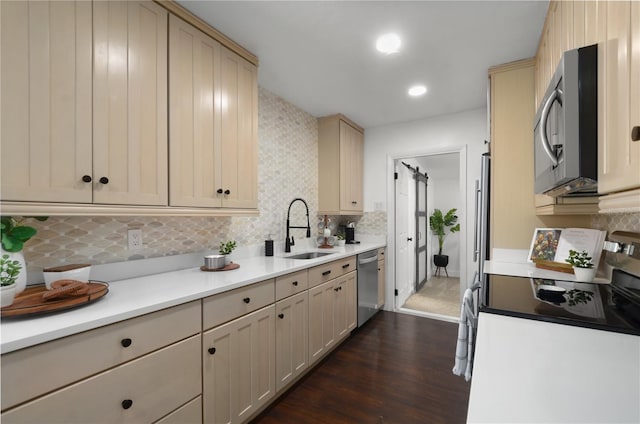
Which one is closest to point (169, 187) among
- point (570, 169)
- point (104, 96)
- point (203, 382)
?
point (104, 96)

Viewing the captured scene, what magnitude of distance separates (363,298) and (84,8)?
2.99m

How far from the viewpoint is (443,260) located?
5.69 meters

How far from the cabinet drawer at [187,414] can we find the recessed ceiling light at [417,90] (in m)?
2.84

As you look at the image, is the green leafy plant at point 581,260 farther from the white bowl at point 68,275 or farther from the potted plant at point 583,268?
the white bowl at point 68,275

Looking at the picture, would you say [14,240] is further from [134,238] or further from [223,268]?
[223,268]

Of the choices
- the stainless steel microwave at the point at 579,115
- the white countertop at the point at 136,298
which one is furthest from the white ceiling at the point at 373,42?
the white countertop at the point at 136,298

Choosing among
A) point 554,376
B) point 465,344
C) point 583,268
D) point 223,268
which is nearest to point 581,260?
point 583,268

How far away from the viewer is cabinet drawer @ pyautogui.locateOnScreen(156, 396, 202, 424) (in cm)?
123

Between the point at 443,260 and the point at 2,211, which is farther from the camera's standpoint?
the point at 443,260

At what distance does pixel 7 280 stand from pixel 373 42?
2.24 metres

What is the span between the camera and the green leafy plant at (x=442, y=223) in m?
5.83

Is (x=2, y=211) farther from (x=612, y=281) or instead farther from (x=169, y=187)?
(x=612, y=281)

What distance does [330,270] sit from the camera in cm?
246

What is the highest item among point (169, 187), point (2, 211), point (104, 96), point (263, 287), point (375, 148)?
point (375, 148)
